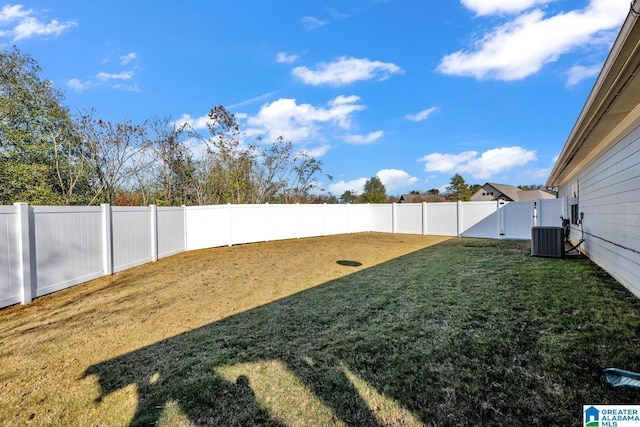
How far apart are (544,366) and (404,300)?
188cm

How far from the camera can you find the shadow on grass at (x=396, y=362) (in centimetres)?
177

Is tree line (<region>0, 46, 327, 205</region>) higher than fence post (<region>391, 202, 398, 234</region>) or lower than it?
higher

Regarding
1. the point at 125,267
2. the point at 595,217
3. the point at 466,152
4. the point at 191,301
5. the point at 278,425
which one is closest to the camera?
the point at 278,425

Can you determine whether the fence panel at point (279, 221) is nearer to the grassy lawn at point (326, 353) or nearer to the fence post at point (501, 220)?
the grassy lawn at point (326, 353)

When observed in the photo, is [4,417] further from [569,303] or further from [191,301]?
[569,303]

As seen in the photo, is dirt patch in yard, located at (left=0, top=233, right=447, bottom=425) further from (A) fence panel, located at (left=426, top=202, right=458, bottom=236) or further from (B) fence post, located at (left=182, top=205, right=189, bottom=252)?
(A) fence panel, located at (left=426, top=202, right=458, bottom=236)

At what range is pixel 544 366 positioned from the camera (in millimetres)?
2139

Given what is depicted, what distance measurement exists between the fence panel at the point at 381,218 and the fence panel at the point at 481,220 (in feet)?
12.3

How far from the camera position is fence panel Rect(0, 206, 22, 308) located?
3.99 meters

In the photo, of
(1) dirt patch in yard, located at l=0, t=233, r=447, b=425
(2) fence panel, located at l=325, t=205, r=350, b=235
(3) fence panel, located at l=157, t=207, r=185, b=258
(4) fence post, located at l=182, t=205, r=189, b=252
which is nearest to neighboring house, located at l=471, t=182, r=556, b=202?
(2) fence panel, located at l=325, t=205, r=350, b=235

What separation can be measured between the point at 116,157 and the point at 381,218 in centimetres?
1280

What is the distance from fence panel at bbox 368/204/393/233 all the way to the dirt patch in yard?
26.5 feet

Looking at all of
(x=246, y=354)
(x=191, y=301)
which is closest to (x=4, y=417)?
(x=246, y=354)

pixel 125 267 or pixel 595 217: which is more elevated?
pixel 595 217
